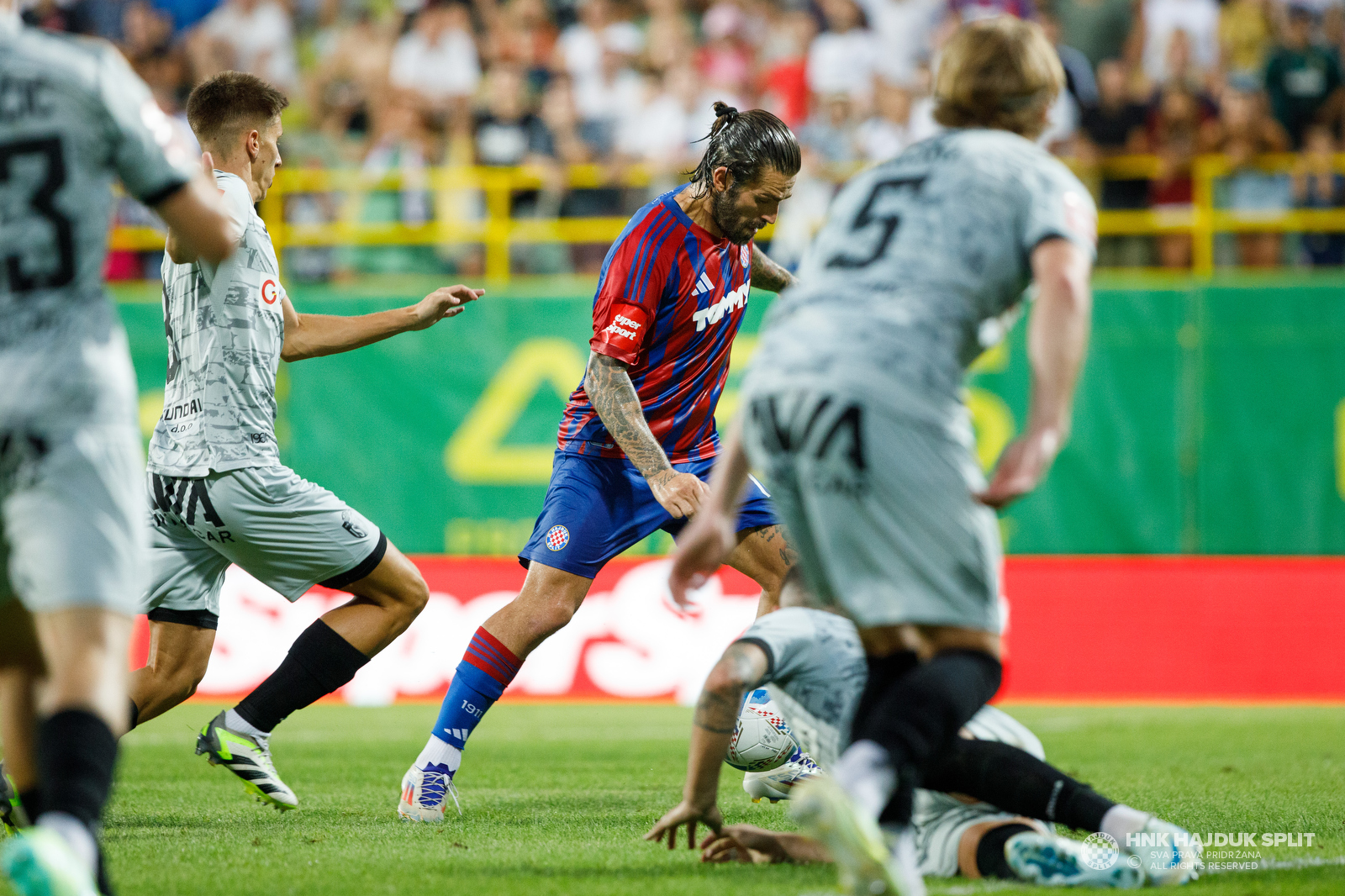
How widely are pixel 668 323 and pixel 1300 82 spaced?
31.5 ft

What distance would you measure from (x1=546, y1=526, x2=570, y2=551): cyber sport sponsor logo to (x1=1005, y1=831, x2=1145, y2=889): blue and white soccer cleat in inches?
87.3

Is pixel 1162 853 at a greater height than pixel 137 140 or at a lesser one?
lesser

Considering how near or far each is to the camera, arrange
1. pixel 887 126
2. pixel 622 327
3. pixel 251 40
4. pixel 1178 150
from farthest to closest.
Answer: pixel 251 40, pixel 887 126, pixel 1178 150, pixel 622 327

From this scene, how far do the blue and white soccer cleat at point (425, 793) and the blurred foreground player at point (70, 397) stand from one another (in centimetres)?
226

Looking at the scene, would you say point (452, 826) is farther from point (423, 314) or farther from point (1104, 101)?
point (1104, 101)

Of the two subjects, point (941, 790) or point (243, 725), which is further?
point (243, 725)

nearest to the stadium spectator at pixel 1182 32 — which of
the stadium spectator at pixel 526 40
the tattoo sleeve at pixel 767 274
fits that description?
the stadium spectator at pixel 526 40

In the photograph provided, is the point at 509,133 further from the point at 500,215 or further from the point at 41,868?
the point at 41,868

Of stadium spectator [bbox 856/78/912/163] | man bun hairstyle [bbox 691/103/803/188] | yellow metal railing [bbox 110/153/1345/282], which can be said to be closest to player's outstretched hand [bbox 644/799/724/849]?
man bun hairstyle [bbox 691/103/803/188]

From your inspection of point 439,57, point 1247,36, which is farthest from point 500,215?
point 1247,36

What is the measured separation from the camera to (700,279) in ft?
18.8

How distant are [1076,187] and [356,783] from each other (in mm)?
4224

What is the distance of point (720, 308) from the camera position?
19.2ft

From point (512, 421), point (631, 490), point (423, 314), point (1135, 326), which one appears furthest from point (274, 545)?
point (1135, 326)
